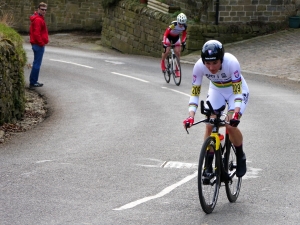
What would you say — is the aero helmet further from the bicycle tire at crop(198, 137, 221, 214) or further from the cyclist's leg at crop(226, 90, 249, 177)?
the bicycle tire at crop(198, 137, 221, 214)

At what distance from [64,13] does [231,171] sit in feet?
116

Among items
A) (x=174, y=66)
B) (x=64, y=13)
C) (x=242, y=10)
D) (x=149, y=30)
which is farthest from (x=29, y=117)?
(x=64, y=13)

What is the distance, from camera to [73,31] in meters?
42.6

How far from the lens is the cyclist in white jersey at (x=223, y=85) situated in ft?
25.3

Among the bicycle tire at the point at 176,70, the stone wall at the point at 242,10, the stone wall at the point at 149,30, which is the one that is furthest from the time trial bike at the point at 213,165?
the stone wall at the point at 242,10

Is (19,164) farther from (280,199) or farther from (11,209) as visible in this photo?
(280,199)

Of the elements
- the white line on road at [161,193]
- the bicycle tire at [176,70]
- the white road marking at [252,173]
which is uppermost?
the white line on road at [161,193]

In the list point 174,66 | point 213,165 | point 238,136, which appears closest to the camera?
point 213,165

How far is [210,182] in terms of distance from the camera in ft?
24.9

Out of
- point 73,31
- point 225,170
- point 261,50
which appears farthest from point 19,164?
point 73,31

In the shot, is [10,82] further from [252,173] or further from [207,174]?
[207,174]

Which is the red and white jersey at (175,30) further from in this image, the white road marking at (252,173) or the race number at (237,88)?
the race number at (237,88)

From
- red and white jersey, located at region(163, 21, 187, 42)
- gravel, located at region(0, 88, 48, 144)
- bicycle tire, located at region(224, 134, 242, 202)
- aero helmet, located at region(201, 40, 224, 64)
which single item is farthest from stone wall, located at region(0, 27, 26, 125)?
aero helmet, located at region(201, 40, 224, 64)

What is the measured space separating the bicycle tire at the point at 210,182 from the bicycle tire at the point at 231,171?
259mm
